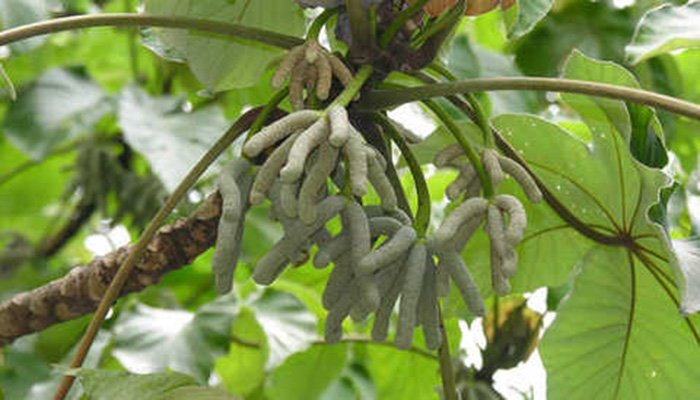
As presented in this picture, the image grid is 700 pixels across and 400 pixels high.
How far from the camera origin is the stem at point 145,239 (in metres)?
0.96

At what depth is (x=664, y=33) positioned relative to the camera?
998mm

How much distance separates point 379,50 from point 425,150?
218 mm

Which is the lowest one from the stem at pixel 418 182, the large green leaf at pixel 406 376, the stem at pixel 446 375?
the large green leaf at pixel 406 376

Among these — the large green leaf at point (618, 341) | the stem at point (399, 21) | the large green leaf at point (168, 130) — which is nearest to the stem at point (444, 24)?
the stem at point (399, 21)

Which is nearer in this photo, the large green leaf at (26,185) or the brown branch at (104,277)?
the brown branch at (104,277)

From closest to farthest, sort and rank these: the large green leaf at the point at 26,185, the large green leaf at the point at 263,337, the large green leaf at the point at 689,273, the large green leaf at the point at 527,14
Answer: the large green leaf at the point at 689,273 → the large green leaf at the point at 527,14 → the large green leaf at the point at 263,337 → the large green leaf at the point at 26,185

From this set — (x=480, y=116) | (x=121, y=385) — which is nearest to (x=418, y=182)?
(x=480, y=116)

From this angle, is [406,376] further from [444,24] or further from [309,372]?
[444,24]

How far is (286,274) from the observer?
5.17ft

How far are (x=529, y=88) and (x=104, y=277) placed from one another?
472 mm

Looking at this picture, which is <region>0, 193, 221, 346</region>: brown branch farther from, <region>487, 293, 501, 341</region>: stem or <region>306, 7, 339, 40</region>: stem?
<region>487, 293, 501, 341</region>: stem

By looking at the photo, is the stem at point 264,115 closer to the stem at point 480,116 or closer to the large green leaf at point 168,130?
the stem at point 480,116

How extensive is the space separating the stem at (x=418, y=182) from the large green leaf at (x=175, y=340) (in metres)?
0.43

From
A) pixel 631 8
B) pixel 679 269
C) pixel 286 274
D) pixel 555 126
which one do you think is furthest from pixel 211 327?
pixel 631 8
